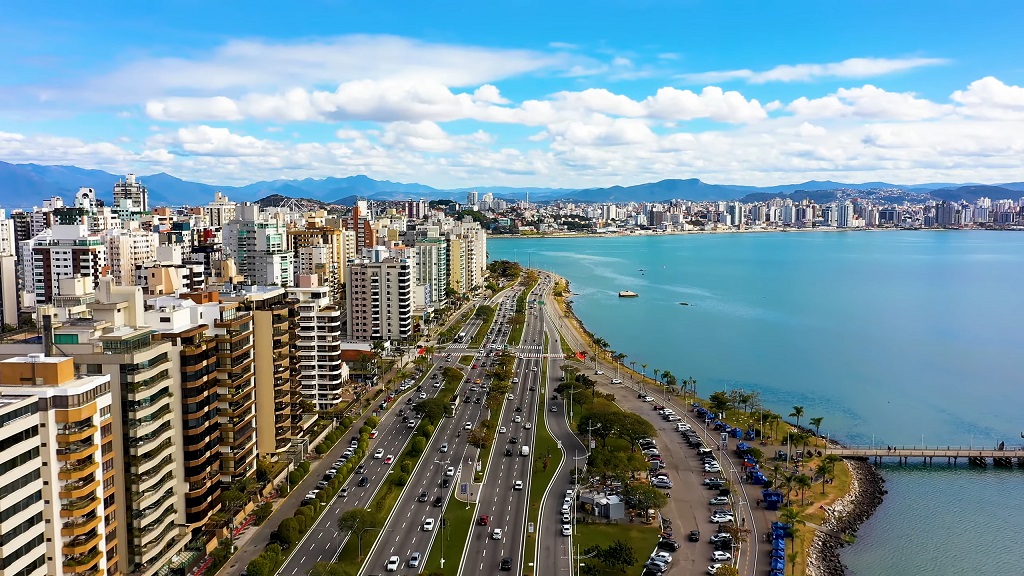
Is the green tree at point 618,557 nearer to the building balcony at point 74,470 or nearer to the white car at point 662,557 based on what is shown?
the white car at point 662,557

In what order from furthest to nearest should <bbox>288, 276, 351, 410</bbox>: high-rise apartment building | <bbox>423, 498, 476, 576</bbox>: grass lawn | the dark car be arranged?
<bbox>288, 276, 351, 410</bbox>: high-rise apartment building < the dark car < <bbox>423, 498, 476, 576</bbox>: grass lawn

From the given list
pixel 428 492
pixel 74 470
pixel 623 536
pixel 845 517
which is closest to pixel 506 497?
pixel 428 492

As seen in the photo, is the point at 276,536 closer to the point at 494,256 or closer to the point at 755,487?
the point at 755,487

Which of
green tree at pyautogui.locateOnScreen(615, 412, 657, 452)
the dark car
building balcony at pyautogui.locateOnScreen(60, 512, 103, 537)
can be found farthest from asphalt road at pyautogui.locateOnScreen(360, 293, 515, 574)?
building balcony at pyautogui.locateOnScreen(60, 512, 103, 537)

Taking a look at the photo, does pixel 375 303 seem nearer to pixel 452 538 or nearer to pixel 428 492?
pixel 428 492

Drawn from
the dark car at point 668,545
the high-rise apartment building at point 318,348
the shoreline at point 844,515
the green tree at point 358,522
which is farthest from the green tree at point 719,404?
the green tree at point 358,522

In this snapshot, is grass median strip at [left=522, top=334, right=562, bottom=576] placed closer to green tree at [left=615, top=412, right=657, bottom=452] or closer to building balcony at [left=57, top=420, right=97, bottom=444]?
green tree at [left=615, top=412, right=657, bottom=452]
